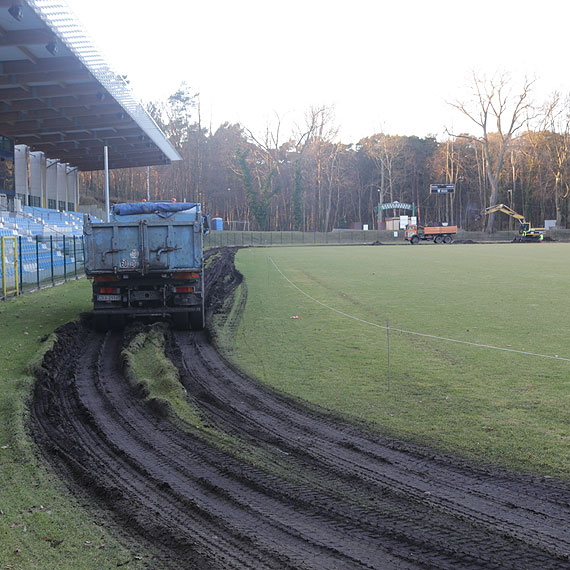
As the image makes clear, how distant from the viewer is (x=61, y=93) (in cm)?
3134

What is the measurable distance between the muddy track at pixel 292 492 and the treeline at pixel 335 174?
83171mm

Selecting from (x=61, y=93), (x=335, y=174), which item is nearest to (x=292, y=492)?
(x=61, y=93)

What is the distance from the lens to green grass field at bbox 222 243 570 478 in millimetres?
7022

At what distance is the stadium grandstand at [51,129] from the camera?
74.1ft

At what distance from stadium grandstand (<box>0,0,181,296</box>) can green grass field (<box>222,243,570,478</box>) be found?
32.3ft

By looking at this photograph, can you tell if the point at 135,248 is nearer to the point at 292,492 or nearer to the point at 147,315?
the point at 147,315

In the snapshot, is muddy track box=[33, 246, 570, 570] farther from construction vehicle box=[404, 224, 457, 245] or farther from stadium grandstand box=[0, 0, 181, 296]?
construction vehicle box=[404, 224, 457, 245]

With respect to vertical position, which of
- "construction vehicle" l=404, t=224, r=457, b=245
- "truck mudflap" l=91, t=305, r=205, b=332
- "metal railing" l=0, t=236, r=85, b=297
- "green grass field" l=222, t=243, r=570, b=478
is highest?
"construction vehicle" l=404, t=224, r=457, b=245

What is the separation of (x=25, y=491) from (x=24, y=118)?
35.5 metres

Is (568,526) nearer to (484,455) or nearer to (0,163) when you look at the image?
(484,455)

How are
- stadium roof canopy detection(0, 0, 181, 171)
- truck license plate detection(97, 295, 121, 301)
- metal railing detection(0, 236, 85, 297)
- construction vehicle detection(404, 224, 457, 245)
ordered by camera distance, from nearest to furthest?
truck license plate detection(97, 295, 121, 301)
metal railing detection(0, 236, 85, 297)
stadium roof canopy detection(0, 0, 181, 171)
construction vehicle detection(404, 224, 457, 245)

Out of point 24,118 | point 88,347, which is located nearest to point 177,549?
point 88,347

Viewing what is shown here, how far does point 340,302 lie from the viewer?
19.4 m

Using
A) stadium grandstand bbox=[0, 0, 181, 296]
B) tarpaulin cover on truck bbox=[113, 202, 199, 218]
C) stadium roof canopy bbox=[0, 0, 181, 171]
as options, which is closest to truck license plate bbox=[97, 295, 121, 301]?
tarpaulin cover on truck bbox=[113, 202, 199, 218]
